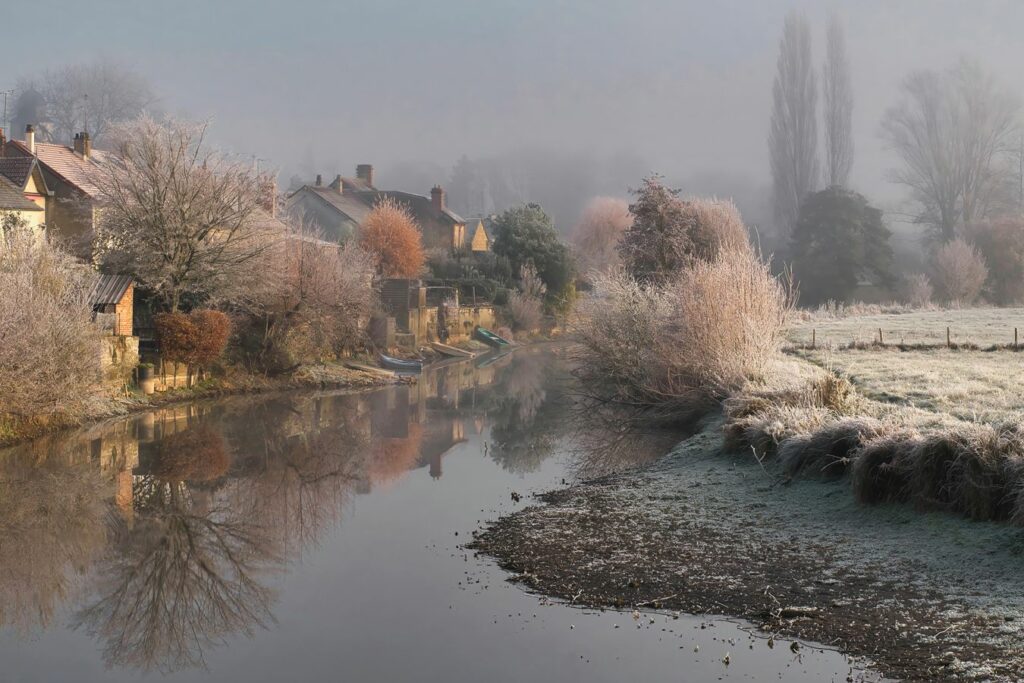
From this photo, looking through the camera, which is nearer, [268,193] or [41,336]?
[41,336]

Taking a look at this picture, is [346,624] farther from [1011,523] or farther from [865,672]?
[1011,523]

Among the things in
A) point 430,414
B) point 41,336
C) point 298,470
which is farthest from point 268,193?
point 298,470

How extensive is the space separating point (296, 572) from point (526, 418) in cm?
1463

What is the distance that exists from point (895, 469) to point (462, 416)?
51.9ft

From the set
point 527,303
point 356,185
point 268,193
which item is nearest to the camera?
point 268,193

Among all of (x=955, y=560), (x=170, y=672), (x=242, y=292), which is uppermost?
(x=242, y=292)

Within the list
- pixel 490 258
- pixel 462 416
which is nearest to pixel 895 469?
pixel 462 416

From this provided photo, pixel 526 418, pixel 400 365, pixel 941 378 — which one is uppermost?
pixel 941 378

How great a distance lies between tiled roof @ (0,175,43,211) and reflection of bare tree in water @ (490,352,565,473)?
15664mm

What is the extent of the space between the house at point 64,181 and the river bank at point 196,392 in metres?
7.38

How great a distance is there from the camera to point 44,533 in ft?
44.3

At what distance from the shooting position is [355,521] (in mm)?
14547

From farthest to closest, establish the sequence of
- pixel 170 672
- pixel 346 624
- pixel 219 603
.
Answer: pixel 219 603 < pixel 346 624 < pixel 170 672

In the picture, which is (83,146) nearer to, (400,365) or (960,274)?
(400,365)
